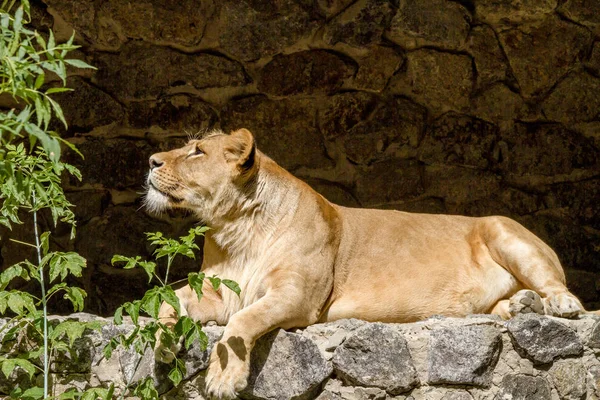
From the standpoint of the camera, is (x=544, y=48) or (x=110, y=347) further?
(x=544, y=48)

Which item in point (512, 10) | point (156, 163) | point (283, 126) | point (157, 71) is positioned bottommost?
point (283, 126)

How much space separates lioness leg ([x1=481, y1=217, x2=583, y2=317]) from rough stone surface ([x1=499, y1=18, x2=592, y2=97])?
1.67 m

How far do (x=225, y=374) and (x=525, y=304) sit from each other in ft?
4.63

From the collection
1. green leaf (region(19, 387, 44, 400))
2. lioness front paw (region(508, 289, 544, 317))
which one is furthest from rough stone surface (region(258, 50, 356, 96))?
green leaf (region(19, 387, 44, 400))

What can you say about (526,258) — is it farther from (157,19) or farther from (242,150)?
(157,19)

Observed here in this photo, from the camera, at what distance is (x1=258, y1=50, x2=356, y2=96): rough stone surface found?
674 cm

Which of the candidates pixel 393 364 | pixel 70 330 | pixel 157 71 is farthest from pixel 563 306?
pixel 157 71

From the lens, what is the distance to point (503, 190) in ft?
22.4

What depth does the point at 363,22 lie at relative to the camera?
6652 mm

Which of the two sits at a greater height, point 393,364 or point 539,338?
point 539,338

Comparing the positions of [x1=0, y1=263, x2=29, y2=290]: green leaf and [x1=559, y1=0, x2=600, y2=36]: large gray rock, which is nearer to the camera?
[x1=0, y1=263, x2=29, y2=290]: green leaf

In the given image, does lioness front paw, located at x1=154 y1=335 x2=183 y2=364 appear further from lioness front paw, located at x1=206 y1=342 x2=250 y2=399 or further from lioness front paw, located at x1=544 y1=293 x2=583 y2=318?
lioness front paw, located at x1=544 y1=293 x2=583 y2=318

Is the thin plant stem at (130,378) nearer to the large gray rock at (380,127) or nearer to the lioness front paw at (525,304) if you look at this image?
the lioness front paw at (525,304)

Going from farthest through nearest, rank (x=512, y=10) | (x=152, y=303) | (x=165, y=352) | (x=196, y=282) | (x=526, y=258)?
(x=512, y=10) → (x=526, y=258) → (x=165, y=352) → (x=196, y=282) → (x=152, y=303)
